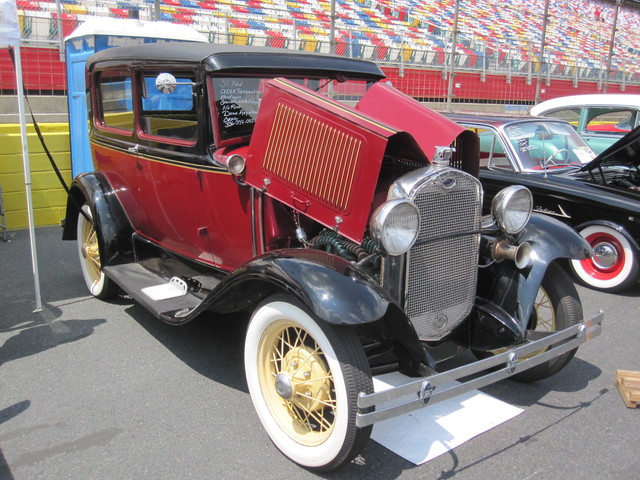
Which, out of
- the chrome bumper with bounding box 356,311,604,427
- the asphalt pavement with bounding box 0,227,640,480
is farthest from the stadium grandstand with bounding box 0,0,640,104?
the chrome bumper with bounding box 356,311,604,427

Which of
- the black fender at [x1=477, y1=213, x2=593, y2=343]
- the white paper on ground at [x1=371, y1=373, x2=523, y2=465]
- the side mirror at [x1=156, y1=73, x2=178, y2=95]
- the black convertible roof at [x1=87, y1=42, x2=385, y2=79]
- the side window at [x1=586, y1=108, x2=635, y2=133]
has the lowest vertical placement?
the white paper on ground at [x1=371, y1=373, x2=523, y2=465]

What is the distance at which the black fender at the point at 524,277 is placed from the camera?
2.77 metres

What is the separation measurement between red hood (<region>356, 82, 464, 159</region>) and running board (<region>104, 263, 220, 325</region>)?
1386mm

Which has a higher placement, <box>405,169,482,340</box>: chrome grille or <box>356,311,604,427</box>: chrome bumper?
<box>405,169,482,340</box>: chrome grille

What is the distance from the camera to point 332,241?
8.93 ft

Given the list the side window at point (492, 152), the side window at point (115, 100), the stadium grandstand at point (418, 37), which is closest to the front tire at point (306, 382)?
the side window at point (115, 100)

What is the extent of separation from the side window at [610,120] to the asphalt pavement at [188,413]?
13.8 ft

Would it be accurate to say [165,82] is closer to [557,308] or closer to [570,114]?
[557,308]

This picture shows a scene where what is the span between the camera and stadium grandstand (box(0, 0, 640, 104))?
849 centimetres

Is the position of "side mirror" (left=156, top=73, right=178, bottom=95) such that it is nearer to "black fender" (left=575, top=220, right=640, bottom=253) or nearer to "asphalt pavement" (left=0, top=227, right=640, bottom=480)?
"asphalt pavement" (left=0, top=227, right=640, bottom=480)

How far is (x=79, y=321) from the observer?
3986 mm

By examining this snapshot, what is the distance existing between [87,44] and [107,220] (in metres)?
3.59

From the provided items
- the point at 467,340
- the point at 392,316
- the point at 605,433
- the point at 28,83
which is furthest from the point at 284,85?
the point at 28,83

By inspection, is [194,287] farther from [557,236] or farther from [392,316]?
[557,236]
